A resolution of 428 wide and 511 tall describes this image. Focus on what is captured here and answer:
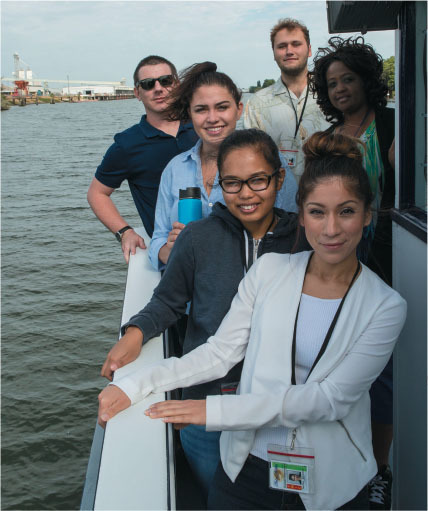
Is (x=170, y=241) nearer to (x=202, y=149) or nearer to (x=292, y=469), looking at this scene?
(x=202, y=149)

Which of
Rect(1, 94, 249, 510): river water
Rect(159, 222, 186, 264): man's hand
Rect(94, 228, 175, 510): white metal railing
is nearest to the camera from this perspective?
Rect(94, 228, 175, 510): white metal railing

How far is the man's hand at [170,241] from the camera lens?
2297 millimetres

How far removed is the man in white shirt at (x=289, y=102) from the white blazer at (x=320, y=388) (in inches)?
77.8

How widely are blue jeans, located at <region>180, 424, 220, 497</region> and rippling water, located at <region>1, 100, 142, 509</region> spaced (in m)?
2.73

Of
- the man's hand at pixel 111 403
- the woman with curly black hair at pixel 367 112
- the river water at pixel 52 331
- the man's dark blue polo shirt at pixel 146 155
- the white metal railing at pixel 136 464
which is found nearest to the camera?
the white metal railing at pixel 136 464

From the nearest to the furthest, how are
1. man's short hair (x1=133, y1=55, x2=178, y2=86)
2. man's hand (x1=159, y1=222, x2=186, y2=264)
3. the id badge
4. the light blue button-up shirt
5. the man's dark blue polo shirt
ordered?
the id badge
man's hand (x1=159, y1=222, x2=186, y2=264)
the light blue button-up shirt
the man's dark blue polo shirt
man's short hair (x1=133, y1=55, x2=178, y2=86)

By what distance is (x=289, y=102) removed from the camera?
3670 mm

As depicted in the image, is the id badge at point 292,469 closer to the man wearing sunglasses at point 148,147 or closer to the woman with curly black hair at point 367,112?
the woman with curly black hair at point 367,112

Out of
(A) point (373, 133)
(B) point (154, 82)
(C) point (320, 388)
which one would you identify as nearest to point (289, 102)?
(B) point (154, 82)

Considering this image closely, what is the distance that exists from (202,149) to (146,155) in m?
0.92

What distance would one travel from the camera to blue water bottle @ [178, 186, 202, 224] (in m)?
2.36

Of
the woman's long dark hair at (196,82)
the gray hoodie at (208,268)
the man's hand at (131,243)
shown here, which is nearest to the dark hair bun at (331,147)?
the gray hoodie at (208,268)

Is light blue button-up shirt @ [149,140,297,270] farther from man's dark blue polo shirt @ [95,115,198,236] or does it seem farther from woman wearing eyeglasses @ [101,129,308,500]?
man's dark blue polo shirt @ [95,115,198,236]

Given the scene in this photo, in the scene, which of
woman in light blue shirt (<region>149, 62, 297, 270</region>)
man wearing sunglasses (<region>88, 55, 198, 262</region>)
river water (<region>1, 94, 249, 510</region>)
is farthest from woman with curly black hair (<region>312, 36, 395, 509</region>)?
river water (<region>1, 94, 249, 510</region>)
